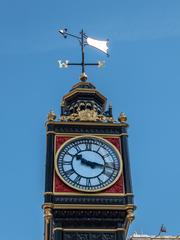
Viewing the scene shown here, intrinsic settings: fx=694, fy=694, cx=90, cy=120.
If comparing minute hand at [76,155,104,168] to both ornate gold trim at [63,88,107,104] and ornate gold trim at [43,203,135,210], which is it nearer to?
ornate gold trim at [43,203,135,210]

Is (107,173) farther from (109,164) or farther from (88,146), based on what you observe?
(88,146)

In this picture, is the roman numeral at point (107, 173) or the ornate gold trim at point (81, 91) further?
the ornate gold trim at point (81, 91)

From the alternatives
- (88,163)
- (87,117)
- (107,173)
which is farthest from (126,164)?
(87,117)

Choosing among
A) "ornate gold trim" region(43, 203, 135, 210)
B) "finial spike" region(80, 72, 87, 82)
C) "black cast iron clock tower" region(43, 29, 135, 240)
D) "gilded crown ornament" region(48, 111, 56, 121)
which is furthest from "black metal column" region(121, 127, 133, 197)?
"finial spike" region(80, 72, 87, 82)

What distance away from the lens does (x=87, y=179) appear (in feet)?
88.9

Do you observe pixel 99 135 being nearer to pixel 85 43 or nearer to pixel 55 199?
pixel 55 199

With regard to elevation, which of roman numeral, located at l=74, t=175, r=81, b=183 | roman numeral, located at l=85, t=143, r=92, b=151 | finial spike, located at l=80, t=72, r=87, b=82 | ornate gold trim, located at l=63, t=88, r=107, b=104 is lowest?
roman numeral, located at l=74, t=175, r=81, b=183

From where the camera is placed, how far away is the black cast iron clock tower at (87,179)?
26.4 metres

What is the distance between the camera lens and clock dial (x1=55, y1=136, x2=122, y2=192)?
2701cm

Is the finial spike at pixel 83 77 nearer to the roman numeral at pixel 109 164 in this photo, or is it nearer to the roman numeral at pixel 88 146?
the roman numeral at pixel 88 146

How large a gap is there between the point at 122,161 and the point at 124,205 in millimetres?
2033

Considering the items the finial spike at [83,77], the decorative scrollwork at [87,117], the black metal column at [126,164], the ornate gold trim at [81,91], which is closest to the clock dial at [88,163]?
the black metal column at [126,164]

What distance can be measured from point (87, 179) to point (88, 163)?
2.30ft

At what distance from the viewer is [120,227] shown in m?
26.6
